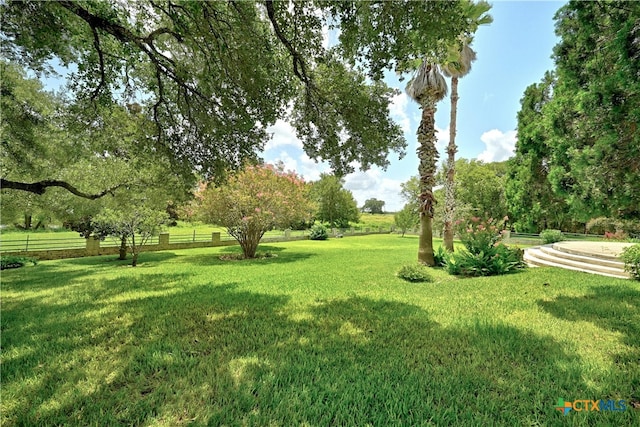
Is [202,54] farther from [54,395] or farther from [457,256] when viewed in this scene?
[457,256]

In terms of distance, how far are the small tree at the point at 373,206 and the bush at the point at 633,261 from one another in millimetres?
87825

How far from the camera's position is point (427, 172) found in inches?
406

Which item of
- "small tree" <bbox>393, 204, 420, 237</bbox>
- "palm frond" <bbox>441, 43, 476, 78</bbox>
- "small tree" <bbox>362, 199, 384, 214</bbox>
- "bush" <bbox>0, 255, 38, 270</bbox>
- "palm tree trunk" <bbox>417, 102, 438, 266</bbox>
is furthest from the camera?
"small tree" <bbox>362, 199, 384, 214</bbox>

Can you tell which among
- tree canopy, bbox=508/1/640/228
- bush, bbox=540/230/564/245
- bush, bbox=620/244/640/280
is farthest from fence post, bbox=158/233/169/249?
bush, bbox=540/230/564/245

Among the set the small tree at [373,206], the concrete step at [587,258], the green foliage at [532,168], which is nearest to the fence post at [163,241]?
the concrete step at [587,258]

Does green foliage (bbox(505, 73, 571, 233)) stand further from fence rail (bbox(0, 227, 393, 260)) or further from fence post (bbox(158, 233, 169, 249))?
fence post (bbox(158, 233, 169, 249))

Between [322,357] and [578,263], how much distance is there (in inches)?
435

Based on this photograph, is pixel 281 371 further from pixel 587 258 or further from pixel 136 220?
pixel 587 258

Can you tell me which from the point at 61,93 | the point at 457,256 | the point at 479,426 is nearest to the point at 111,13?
the point at 61,93

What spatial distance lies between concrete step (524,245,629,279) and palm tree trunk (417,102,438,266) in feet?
15.0

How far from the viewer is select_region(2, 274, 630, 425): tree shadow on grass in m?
2.34

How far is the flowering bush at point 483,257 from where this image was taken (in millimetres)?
8492

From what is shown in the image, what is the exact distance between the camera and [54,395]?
2.57m

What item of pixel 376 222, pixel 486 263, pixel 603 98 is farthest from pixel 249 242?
pixel 376 222
